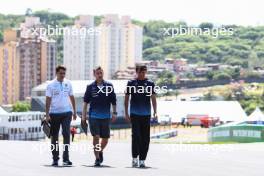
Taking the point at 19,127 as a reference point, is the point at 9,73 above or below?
above

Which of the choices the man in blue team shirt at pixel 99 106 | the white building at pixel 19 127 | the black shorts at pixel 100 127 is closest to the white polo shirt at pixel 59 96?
the man in blue team shirt at pixel 99 106

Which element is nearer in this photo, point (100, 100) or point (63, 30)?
point (100, 100)

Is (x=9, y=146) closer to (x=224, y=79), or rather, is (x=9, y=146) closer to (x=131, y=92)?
(x=131, y=92)

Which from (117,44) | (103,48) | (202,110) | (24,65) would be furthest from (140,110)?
(117,44)

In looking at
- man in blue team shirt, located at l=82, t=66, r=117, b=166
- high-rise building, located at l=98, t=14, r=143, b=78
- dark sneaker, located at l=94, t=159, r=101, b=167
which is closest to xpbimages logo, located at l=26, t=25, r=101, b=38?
high-rise building, located at l=98, t=14, r=143, b=78

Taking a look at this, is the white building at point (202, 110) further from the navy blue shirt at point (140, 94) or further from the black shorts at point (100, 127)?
the navy blue shirt at point (140, 94)

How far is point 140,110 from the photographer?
9.96 meters

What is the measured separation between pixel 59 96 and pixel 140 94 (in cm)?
104

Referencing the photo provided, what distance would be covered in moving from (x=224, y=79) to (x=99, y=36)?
3527 cm

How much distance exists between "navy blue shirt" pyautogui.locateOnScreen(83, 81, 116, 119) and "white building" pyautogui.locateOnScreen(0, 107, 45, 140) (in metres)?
45.1

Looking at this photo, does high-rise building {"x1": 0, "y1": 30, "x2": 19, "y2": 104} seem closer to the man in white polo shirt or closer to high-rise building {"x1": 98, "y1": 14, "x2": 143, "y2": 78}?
high-rise building {"x1": 98, "y1": 14, "x2": 143, "y2": 78}

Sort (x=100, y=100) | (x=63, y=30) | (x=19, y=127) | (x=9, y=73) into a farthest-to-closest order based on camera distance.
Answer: (x=9, y=73)
(x=63, y=30)
(x=19, y=127)
(x=100, y=100)

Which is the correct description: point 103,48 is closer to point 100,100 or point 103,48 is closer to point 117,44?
point 117,44

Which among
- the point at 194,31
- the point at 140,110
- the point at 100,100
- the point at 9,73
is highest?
the point at 194,31
